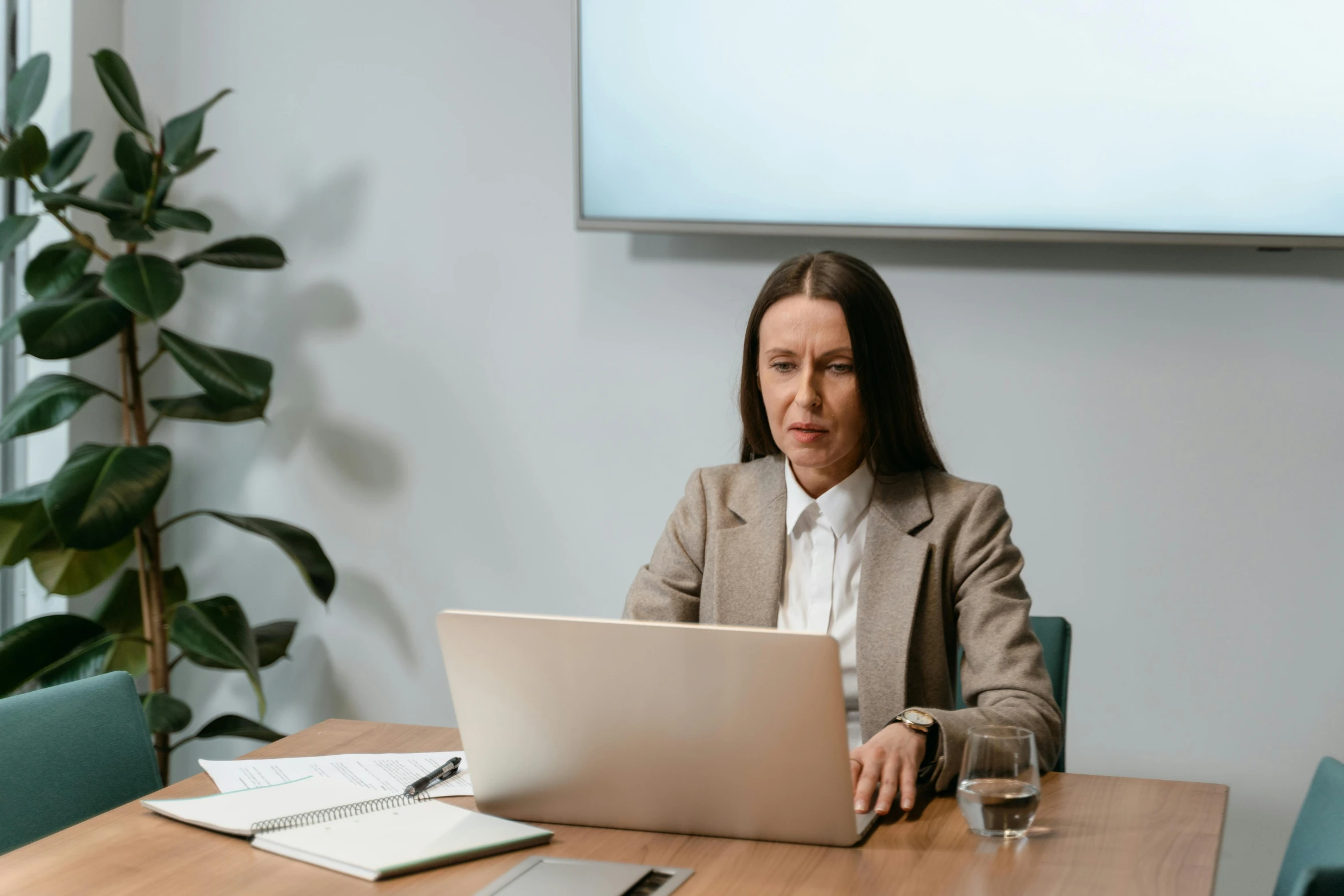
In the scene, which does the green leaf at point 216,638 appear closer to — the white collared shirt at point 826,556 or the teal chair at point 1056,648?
the white collared shirt at point 826,556

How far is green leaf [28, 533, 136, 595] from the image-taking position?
2754 millimetres

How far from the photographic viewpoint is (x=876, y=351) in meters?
1.86

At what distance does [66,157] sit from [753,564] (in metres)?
1.88

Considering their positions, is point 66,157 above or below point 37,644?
above

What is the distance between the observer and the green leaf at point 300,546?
→ 2799 millimetres

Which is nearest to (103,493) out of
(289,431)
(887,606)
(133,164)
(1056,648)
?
(289,431)

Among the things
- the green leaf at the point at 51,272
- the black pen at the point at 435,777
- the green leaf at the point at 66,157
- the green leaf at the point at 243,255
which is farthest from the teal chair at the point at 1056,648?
the green leaf at the point at 66,157

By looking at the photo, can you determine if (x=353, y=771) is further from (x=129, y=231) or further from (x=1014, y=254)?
(x=1014, y=254)

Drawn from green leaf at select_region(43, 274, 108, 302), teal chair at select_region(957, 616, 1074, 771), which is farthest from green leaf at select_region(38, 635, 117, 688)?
teal chair at select_region(957, 616, 1074, 771)

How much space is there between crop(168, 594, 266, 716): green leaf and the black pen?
4.03ft

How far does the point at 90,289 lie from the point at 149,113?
1.94 ft

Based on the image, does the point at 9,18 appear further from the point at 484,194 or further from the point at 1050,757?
the point at 1050,757

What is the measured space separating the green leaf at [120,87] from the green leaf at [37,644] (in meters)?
1.05

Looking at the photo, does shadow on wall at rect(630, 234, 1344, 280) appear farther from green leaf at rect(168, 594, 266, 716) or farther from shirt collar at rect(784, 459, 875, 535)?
green leaf at rect(168, 594, 266, 716)
